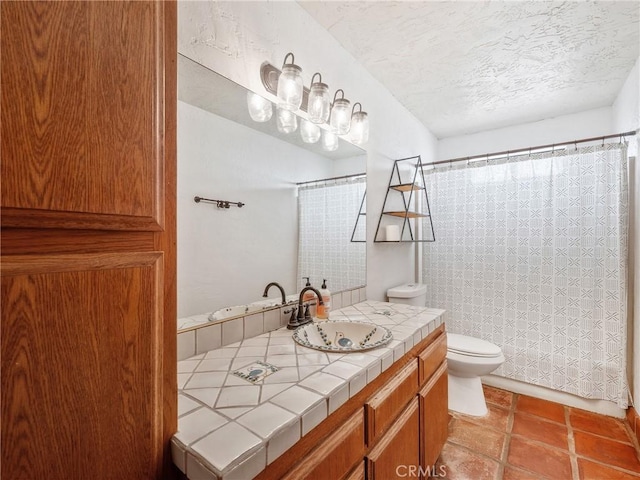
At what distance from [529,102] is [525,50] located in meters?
0.80

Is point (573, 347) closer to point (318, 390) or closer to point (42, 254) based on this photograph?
point (318, 390)

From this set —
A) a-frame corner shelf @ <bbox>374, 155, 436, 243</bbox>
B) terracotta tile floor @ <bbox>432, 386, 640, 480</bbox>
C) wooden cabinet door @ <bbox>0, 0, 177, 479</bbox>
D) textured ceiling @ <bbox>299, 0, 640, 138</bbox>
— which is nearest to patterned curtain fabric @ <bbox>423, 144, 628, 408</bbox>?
a-frame corner shelf @ <bbox>374, 155, 436, 243</bbox>

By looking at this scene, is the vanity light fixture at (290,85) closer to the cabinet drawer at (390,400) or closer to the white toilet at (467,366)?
the cabinet drawer at (390,400)

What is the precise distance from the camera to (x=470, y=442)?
1755 mm

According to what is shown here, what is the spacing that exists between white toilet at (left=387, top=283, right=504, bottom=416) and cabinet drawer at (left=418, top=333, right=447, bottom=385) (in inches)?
21.5

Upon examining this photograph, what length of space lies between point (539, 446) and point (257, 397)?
6.29 ft

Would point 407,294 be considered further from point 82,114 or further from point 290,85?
point 82,114

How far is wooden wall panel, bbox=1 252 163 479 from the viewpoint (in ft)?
1.36

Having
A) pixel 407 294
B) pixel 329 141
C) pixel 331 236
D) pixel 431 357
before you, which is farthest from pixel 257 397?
pixel 407 294

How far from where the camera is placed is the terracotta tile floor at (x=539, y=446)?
1.53 metres

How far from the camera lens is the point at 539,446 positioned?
5.63 ft

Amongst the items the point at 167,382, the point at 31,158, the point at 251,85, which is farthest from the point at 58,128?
the point at 251,85

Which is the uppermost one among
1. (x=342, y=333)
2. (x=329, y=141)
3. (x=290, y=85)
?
(x=290, y=85)

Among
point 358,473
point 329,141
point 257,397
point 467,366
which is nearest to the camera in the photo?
point 257,397
